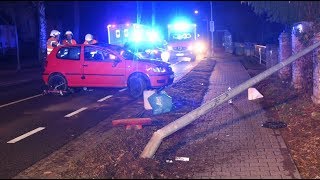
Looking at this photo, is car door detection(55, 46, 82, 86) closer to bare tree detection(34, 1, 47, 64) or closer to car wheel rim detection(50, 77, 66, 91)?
car wheel rim detection(50, 77, 66, 91)

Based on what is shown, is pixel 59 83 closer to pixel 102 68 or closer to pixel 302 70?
pixel 102 68

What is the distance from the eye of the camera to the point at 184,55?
33.1 metres

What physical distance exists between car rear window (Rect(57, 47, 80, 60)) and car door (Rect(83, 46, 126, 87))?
32cm

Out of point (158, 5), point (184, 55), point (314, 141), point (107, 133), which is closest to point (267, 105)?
point (314, 141)

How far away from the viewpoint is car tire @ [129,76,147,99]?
510 inches

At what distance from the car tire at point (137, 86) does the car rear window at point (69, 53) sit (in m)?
2.17

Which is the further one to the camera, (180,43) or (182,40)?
(182,40)

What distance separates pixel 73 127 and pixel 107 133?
1181mm

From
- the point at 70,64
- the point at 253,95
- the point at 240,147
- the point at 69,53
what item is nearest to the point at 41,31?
the point at 69,53

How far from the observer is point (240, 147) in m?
6.70

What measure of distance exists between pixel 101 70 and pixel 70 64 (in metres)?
1.19

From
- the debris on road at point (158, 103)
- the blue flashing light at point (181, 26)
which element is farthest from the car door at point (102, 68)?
the blue flashing light at point (181, 26)

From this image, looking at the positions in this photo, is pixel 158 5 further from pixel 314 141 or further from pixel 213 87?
pixel 314 141

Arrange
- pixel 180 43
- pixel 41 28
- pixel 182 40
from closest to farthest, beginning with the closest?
1. pixel 41 28
2. pixel 180 43
3. pixel 182 40
